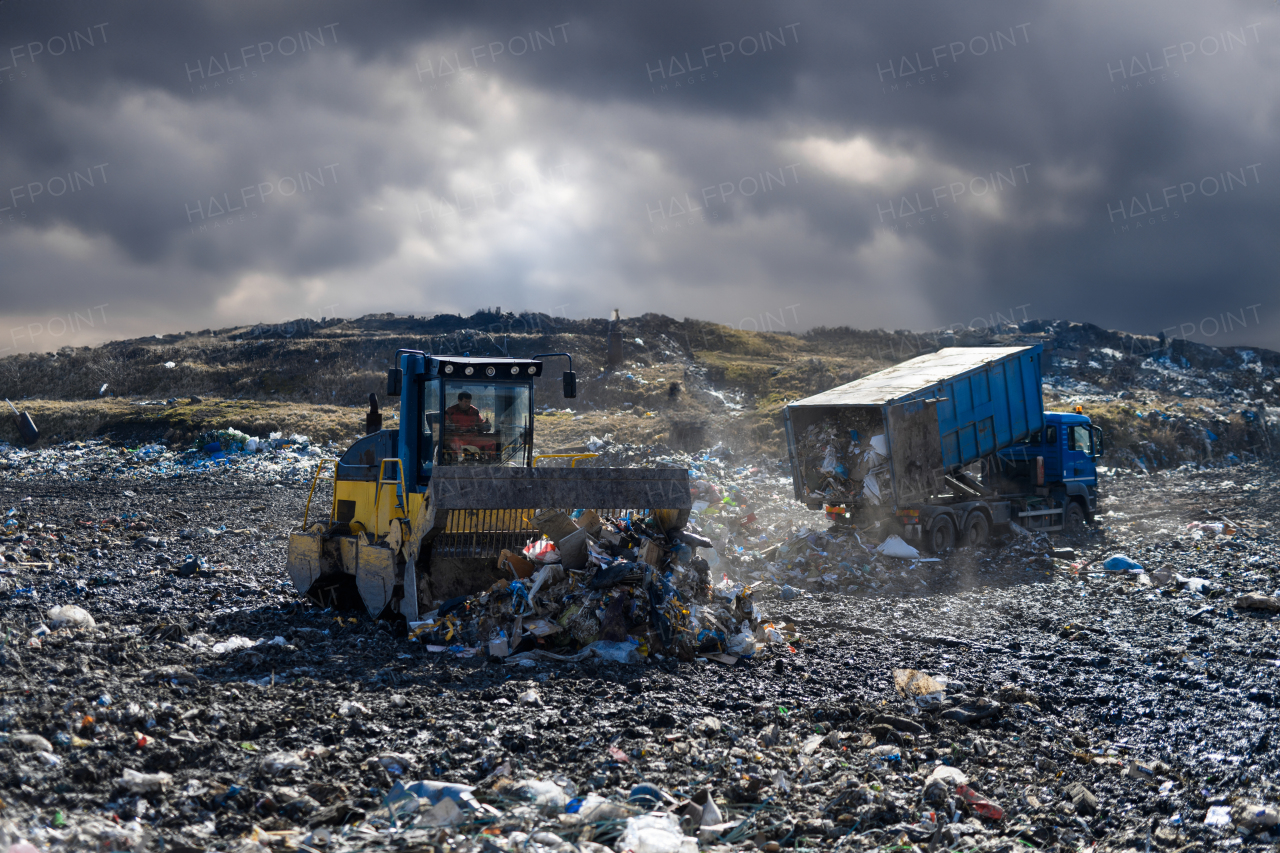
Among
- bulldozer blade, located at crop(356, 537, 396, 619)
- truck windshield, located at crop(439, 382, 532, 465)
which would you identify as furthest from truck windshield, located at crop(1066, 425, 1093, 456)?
bulldozer blade, located at crop(356, 537, 396, 619)

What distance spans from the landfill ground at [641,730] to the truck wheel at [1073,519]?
16.0 feet

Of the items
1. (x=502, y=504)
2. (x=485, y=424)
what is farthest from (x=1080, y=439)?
(x=502, y=504)

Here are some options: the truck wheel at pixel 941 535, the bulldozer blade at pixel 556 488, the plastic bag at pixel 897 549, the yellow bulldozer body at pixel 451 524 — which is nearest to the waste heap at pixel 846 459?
the plastic bag at pixel 897 549

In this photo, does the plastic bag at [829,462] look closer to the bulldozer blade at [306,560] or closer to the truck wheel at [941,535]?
the truck wheel at [941,535]

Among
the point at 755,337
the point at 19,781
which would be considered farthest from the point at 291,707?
the point at 755,337

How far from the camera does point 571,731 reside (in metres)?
4.35

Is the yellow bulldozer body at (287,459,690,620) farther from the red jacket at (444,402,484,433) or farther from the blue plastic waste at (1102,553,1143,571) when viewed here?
the blue plastic waste at (1102,553,1143,571)

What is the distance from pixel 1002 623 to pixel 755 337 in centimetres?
3403

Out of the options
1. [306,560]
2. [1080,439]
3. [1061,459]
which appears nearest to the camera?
[306,560]

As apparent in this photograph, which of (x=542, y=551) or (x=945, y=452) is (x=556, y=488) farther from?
(x=945, y=452)

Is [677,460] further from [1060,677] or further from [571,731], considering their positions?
[571,731]

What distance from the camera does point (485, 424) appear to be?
7176 millimetres

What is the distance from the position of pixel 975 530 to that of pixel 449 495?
8.80m

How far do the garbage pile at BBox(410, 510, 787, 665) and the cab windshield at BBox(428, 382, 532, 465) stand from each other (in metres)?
1.04
